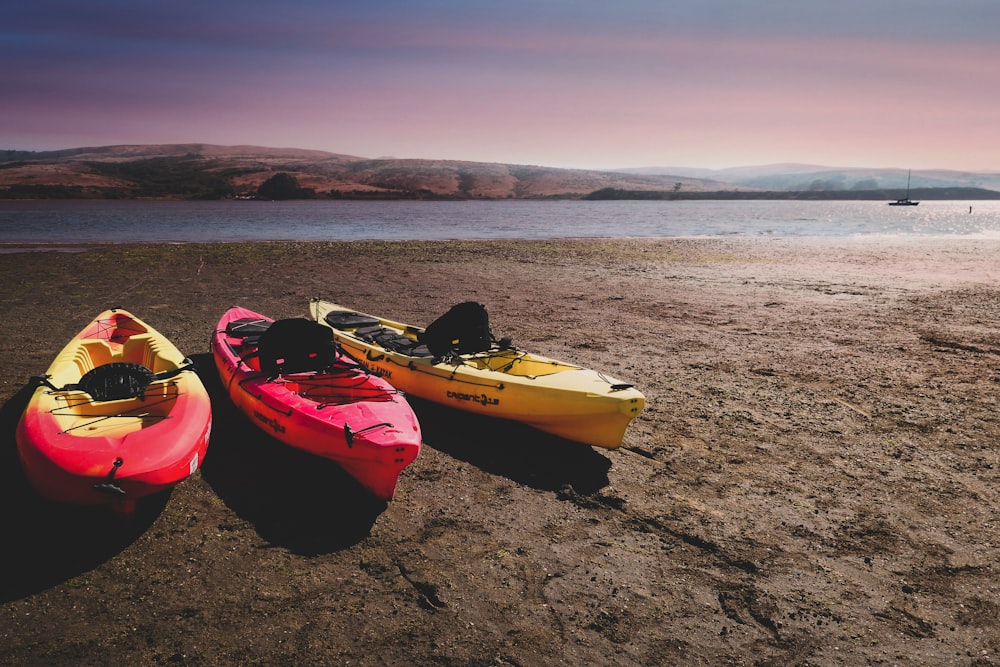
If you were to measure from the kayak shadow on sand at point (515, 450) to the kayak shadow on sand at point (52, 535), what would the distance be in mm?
3515

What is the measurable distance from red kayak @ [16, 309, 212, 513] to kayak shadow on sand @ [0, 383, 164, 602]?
1.04 feet

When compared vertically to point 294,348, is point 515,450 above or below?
below

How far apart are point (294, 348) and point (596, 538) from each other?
15.3 ft

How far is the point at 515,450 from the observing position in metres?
7.59

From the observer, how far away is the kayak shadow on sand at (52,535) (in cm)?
480

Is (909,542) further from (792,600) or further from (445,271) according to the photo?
(445,271)

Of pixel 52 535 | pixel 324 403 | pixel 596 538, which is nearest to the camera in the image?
pixel 52 535

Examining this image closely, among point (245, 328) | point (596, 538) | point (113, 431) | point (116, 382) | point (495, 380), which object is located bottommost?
point (596, 538)

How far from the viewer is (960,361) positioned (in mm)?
11117

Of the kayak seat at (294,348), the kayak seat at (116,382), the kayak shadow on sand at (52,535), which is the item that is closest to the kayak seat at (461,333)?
the kayak seat at (294,348)

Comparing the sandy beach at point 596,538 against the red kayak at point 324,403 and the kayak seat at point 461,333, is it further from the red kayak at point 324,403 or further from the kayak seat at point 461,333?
the kayak seat at point 461,333

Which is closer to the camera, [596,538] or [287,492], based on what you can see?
[596,538]

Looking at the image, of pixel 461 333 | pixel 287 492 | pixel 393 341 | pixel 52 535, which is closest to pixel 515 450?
pixel 461 333

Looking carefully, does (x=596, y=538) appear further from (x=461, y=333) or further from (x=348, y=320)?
(x=348, y=320)
